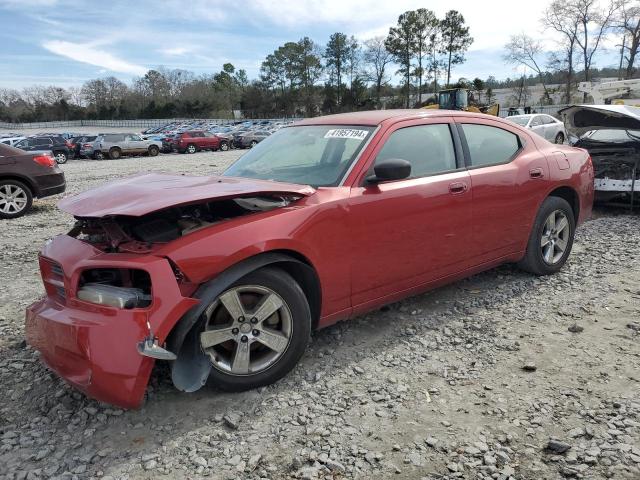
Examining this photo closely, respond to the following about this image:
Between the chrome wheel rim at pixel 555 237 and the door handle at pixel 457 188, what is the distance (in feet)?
4.21

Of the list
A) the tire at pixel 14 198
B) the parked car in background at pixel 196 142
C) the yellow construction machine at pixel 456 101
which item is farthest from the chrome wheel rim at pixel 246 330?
the parked car in background at pixel 196 142

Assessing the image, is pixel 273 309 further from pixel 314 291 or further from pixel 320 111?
pixel 320 111

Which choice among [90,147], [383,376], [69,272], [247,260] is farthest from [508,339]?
[90,147]

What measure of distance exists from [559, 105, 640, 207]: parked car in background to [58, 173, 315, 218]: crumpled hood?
618 cm

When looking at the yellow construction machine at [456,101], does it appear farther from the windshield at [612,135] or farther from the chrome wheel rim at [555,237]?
the chrome wheel rim at [555,237]

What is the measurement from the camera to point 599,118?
7.84 metres

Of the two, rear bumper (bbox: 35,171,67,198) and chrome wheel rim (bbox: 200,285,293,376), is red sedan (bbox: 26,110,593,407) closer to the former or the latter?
chrome wheel rim (bbox: 200,285,293,376)

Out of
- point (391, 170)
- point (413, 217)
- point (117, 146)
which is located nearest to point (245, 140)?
point (117, 146)

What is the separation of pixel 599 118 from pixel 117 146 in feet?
91.5

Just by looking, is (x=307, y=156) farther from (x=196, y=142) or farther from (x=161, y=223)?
(x=196, y=142)

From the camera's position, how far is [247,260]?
2.89 metres

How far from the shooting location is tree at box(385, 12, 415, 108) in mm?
79875

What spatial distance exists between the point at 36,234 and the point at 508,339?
6.87 metres

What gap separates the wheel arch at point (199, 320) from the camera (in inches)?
105
